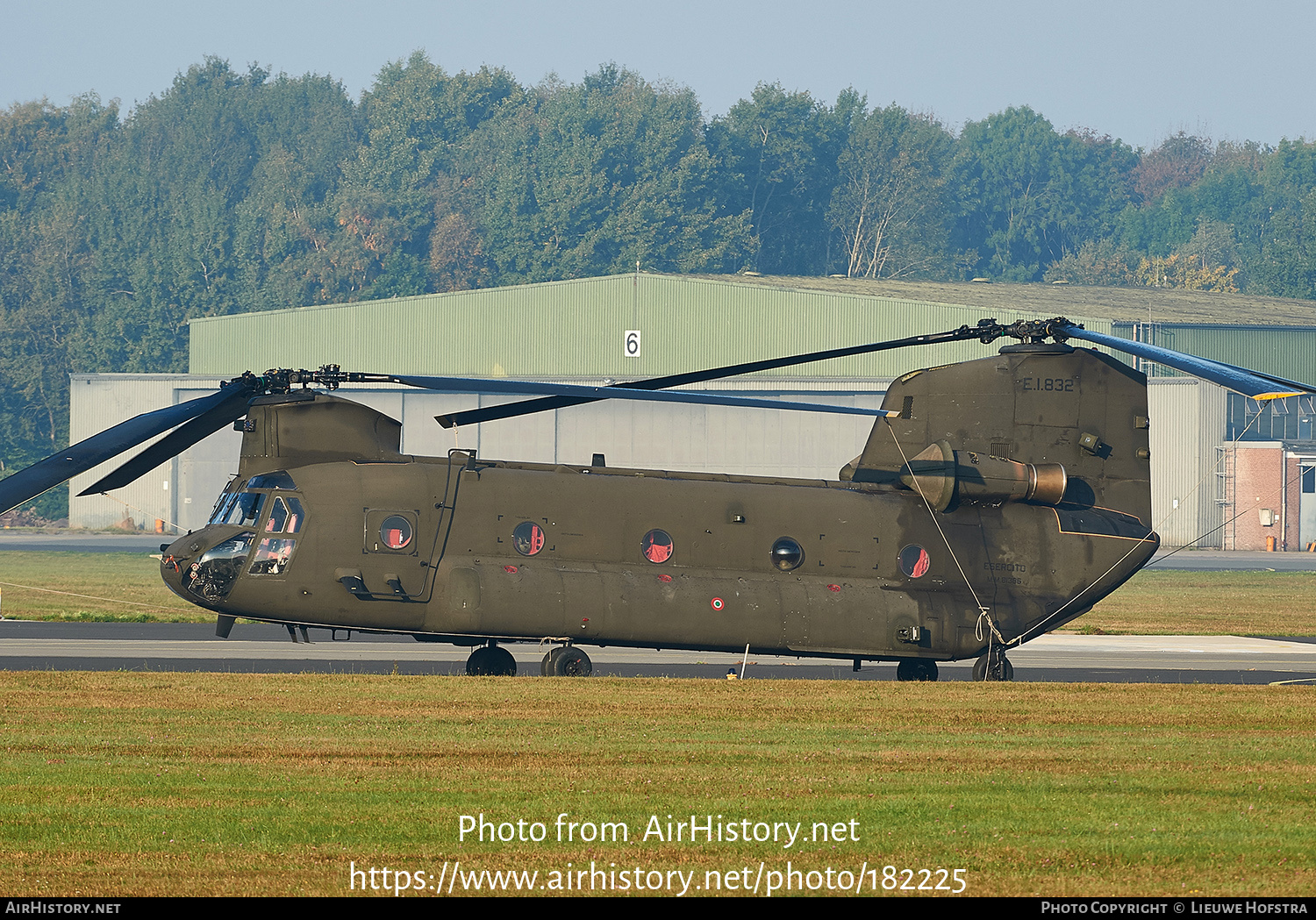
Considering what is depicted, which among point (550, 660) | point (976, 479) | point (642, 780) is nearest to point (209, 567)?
point (550, 660)

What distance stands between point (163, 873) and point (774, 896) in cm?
380

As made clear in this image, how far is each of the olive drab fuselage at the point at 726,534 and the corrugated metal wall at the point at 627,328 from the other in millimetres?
43749

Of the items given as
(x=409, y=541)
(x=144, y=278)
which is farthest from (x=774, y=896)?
(x=144, y=278)

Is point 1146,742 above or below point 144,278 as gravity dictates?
below

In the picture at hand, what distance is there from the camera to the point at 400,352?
71188 mm

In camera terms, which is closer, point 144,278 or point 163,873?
point 163,873

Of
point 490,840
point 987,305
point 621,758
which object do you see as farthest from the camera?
point 987,305

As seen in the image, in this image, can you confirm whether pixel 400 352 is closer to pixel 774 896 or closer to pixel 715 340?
pixel 715 340

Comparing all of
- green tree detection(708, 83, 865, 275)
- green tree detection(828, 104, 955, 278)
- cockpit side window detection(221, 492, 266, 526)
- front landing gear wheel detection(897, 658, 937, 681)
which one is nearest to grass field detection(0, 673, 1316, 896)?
cockpit side window detection(221, 492, 266, 526)

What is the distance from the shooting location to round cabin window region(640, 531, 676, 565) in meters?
20.3

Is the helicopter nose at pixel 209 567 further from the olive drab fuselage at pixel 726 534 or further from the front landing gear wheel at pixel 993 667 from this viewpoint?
the front landing gear wheel at pixel 993 667

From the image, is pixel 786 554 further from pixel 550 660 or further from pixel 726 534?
pixel 550 660

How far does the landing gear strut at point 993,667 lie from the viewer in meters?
21.2

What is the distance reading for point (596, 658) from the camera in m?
25.8
